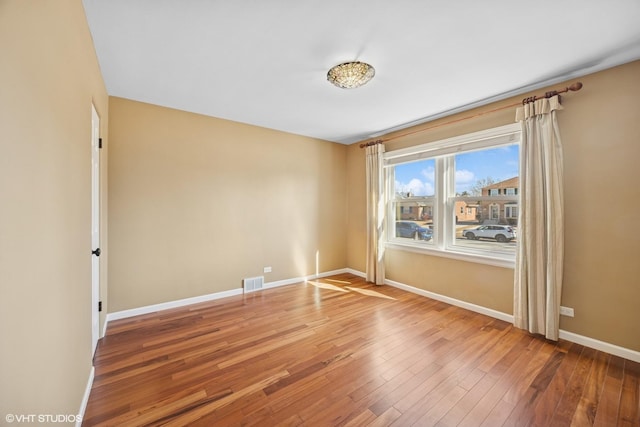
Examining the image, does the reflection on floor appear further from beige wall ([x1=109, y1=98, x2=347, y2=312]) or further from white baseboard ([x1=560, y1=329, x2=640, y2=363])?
white baseboard ([x1=560, y1=329, x2=640, y2=363])

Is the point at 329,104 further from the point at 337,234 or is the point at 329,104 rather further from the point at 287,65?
the point at 337,234

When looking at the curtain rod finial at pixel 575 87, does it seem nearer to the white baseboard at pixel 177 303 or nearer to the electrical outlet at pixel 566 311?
the electrical outlet at pixel 566 311

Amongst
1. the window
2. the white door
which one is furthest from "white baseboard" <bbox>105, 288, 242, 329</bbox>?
the window

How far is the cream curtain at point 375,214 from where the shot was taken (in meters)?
4.26

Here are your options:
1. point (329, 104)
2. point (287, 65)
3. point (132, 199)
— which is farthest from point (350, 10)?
point (132, 199)

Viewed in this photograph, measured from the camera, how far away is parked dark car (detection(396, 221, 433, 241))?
12.9ft

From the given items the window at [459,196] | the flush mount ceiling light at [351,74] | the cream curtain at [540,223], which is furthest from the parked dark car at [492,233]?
the flush mount ceiling light at [351,74]

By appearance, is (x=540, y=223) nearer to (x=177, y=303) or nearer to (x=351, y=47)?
(x=351, y=47)

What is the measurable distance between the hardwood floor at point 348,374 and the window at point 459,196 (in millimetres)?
965

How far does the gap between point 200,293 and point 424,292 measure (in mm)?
3278

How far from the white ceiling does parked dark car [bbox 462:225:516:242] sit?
157 centimetres

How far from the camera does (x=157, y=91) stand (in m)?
2.77

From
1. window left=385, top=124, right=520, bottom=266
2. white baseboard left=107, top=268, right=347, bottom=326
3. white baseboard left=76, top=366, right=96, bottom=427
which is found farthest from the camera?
window left=385, top=124, right=520, bottom=266

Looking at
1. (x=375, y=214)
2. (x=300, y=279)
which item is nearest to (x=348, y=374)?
(x=300, y=279)
